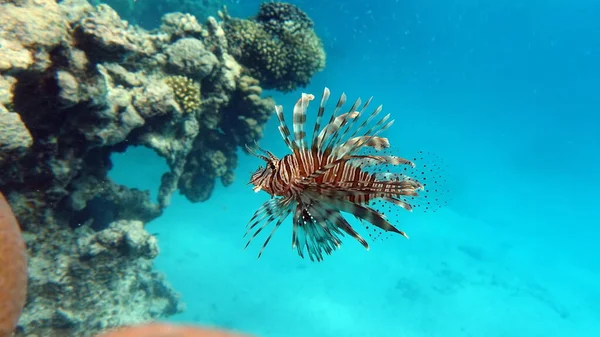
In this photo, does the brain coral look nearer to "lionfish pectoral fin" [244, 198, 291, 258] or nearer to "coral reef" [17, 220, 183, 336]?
"coral reef" [17, 220, 183, 336]

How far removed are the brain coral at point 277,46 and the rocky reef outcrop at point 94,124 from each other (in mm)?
61

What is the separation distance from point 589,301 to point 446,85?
18.3 m

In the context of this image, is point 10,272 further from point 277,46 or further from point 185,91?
point 277,46

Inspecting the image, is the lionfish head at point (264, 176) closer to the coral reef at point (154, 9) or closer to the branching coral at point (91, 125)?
the branching coral at point (91, 125)

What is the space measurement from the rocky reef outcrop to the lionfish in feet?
7.91

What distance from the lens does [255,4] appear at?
19.8 meters

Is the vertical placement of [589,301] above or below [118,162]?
below

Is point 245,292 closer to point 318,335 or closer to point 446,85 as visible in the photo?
point 318,335

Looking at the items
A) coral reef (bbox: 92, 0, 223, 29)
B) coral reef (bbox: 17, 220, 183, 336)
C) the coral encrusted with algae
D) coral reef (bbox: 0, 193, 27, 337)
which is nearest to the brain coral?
the coral encrusted with algae

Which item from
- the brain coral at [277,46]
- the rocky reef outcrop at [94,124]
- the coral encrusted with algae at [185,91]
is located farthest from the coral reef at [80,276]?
the brain coral at [277,46]

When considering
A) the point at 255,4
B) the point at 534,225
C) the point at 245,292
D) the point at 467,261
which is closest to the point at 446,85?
the point at 534,225

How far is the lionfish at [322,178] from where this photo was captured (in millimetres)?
2826

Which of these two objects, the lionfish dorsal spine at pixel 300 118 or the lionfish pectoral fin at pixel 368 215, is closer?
the lionfish pectoral fin at pixel 368 215

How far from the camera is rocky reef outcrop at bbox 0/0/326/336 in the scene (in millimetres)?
3912
